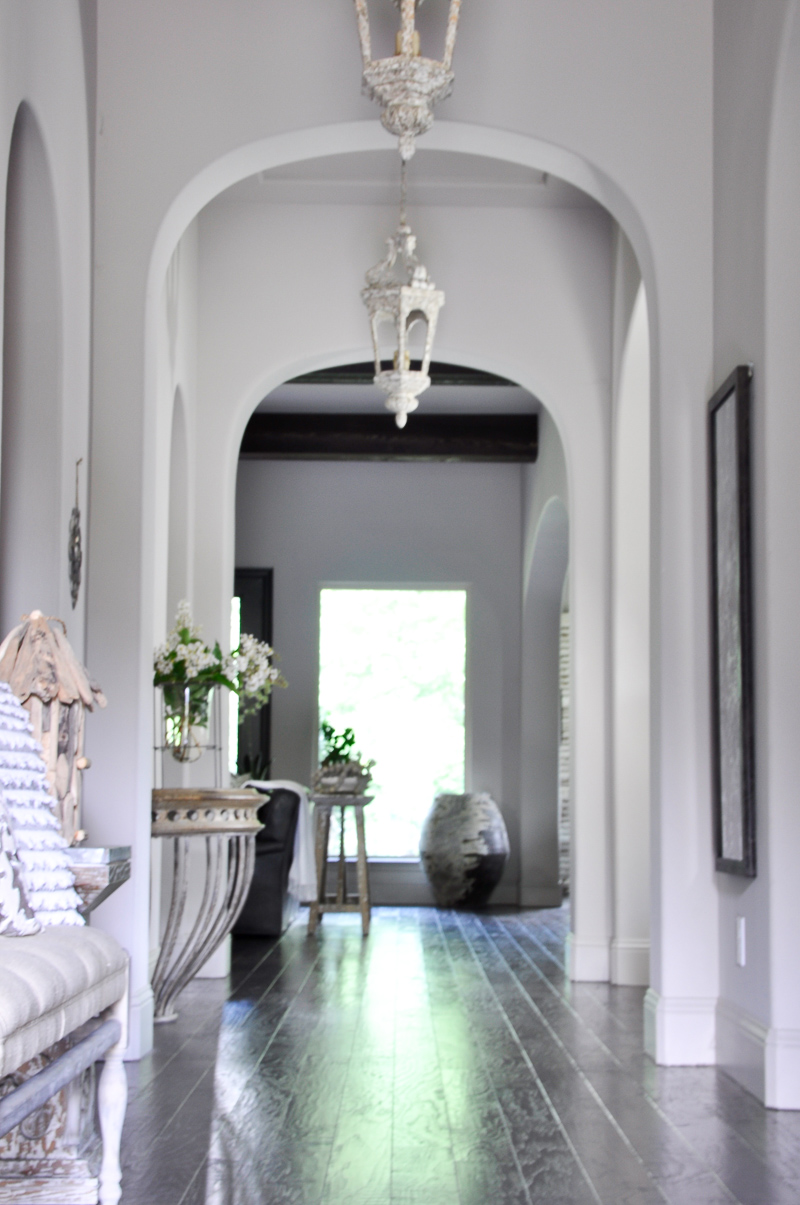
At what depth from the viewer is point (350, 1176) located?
280 centimetres

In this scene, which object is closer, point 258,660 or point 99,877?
point 99,877

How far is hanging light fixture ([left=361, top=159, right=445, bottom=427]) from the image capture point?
5348 millimetres

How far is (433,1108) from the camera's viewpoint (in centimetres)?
343

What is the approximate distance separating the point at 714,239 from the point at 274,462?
648 cm

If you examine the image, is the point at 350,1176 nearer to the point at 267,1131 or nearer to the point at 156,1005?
the point at 267,1131

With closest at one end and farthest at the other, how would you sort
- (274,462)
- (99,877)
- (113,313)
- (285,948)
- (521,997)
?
(99,877), (113,313), (521,997), (285,948), (274,462)

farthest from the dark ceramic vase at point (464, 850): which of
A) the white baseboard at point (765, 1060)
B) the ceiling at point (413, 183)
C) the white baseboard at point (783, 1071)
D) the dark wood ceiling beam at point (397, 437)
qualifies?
the white baseboard at point (783, 1071)

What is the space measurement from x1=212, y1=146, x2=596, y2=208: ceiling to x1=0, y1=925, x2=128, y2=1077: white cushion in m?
4.08

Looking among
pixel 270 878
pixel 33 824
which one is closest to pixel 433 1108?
pixel 33 824

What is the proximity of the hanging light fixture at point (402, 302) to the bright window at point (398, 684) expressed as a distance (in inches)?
188

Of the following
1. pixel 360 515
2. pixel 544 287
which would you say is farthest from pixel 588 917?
pixel 360 515

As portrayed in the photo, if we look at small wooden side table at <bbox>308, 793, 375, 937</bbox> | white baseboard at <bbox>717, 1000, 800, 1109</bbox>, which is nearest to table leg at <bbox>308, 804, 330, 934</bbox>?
small wooden side table at <bbox>308, 793, 375, 937</bbox>

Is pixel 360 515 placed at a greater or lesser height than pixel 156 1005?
greater

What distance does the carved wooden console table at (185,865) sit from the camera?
4.60m
